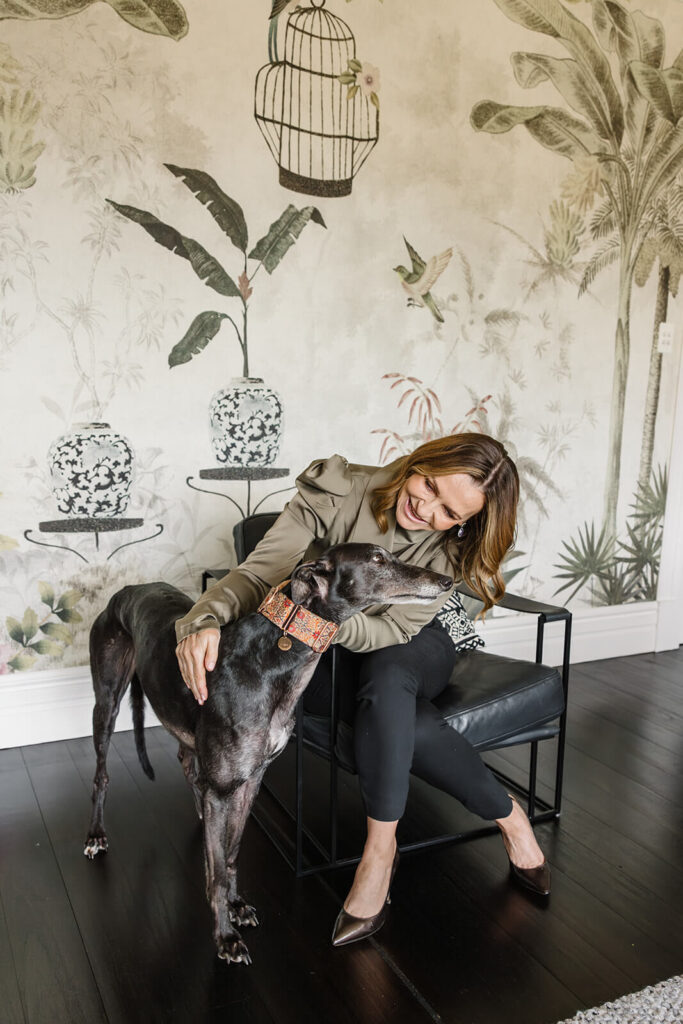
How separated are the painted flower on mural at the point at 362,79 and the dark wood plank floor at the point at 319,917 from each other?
2328 millimetres

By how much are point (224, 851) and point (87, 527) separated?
4.52 ft

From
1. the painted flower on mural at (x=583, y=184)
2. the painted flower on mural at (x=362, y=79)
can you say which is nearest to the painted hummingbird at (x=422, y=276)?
the painted flower on mural at (x=362, y=79)

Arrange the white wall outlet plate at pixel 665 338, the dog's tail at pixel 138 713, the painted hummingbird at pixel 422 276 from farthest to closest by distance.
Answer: the white wall outlet plate at pixel 665 338
the painted hummingbird at pixel 422 276
the dog's tail at pixel 138 713

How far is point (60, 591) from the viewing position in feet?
8.71

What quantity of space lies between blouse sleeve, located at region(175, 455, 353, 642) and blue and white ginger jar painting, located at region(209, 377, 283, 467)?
965 mm

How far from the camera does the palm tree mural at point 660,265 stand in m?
3.52

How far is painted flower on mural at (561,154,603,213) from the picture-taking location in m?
3.31

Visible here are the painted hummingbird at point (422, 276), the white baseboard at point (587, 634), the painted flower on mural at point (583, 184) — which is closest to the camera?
the painted hummingbird at point (422, 276)

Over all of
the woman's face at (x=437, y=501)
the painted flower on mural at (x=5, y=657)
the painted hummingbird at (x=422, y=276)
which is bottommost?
the painted flower on mural at (x=5, y=657)

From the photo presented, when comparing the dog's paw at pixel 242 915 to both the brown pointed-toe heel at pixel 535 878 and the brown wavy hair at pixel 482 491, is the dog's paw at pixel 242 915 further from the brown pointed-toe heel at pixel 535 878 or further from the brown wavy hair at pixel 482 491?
→ the brown wavy hair at pixel 482 491

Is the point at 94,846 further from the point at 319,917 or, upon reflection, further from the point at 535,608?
the point at 535,608

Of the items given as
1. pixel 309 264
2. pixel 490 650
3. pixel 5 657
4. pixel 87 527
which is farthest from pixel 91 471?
pixel 490 650

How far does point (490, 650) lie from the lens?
3.38 m

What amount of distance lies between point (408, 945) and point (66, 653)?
153 cm
